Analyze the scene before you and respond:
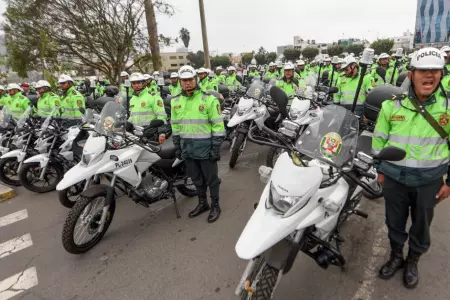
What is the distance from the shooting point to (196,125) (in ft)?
11.0

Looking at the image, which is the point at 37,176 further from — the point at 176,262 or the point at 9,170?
the point at 176,262

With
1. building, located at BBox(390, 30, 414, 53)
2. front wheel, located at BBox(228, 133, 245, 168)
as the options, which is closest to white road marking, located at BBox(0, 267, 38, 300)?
front wheel, located at BBox(228, 133, 245, 168)

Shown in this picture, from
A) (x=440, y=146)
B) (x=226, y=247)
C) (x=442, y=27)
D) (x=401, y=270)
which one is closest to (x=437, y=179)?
(x=440, y=146)

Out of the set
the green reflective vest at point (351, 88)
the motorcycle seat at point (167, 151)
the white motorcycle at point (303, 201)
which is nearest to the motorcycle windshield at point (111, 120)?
the motorcycle seat at point (167, 151)

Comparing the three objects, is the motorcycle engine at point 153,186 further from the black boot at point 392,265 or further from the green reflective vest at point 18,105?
the green reflective vest at point 18,105

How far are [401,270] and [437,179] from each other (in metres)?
0.98

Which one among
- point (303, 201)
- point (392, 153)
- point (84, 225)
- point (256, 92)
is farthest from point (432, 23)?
point (84, 225)

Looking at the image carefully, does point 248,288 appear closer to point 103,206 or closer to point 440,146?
point 440,146

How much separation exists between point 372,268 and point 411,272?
31cm

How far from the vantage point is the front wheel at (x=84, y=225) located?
9.49 ft

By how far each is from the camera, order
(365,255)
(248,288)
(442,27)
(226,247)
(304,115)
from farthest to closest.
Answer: (442,27) → (304,115) → (226,247) → (365,255) → (248,288)

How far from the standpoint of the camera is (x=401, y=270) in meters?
2.56

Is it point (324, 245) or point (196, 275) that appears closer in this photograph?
point (324, 245)

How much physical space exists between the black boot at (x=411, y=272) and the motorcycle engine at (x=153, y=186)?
278cm
